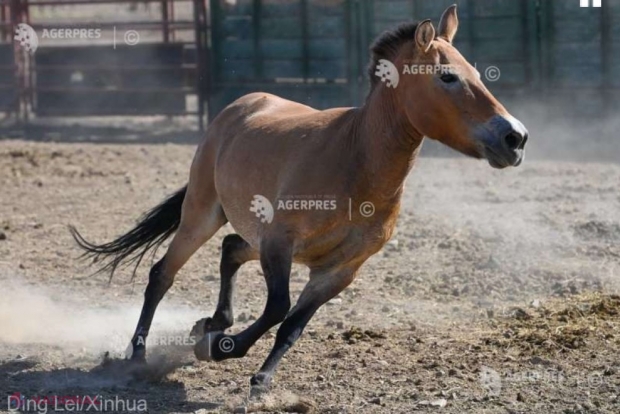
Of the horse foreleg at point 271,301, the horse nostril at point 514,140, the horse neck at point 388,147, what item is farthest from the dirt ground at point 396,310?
the horse nostril at point 514,140

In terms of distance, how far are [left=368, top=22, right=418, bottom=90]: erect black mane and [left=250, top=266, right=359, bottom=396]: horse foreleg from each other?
3.43 ft

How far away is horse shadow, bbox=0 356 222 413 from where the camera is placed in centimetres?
555

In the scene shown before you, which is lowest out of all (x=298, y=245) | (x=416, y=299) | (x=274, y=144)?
(x=416, y=299)

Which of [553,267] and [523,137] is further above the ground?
[523,137]

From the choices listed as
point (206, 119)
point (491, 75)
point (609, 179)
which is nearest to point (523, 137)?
point (609, 179)

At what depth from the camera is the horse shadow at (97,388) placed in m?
5.55

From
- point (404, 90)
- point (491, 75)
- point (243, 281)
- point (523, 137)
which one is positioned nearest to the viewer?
point (523, 137)

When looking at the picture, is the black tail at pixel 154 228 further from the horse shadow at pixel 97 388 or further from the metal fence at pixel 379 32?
the metal fence at pixel 379 32

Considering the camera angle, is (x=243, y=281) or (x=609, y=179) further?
(x=609, y=179)

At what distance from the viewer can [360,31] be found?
1647 centimetres

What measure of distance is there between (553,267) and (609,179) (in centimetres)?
400

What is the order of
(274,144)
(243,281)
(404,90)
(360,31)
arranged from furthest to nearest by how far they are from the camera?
(360,31) < (243,281) < (274,144) < (404,90)

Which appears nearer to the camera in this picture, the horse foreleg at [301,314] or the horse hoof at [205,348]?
the horse foreleg at [301,314]

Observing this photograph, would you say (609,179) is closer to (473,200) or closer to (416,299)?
(473,200)
